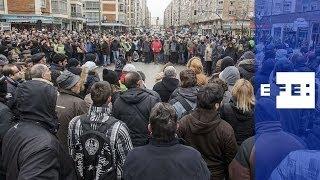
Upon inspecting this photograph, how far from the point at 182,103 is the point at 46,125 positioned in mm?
1988

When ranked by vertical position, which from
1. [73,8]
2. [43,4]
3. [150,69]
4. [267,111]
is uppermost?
[73,8]

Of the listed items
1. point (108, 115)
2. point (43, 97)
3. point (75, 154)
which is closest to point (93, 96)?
point (108, 115)

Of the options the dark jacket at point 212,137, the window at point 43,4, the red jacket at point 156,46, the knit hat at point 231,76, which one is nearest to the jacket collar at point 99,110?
the dark jacket at point 212,137

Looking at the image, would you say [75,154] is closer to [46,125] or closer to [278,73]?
[46,125]

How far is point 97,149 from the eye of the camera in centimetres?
311

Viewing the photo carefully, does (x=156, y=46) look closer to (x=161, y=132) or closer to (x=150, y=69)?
(x=150, y=69)

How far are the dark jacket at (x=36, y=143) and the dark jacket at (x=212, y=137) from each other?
1.23 meters

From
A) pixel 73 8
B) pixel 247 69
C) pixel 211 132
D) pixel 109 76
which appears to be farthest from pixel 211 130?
pixel 73 8

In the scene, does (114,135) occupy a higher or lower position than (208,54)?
lower

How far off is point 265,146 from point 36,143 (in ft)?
4.89

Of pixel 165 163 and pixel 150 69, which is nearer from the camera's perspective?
pixel 165 163

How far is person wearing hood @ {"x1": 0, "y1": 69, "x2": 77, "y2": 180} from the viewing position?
7.63 ft

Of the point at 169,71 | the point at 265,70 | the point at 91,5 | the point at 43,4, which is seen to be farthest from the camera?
the point at 91,5

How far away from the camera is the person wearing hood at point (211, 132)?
337cm
